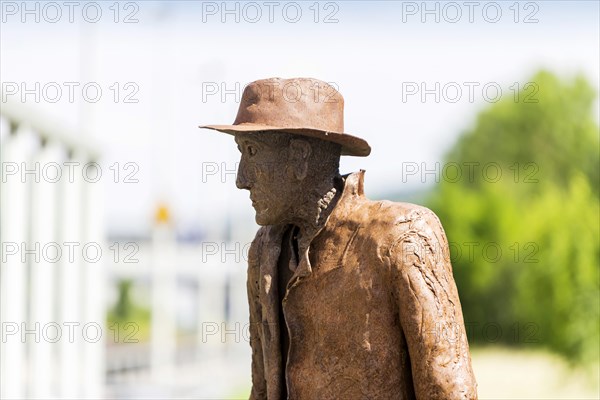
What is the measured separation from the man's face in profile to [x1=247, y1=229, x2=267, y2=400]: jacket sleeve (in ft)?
1.02

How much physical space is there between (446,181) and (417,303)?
28.2 m

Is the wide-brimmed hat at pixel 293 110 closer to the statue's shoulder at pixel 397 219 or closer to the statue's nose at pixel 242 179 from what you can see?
the statue's nose at pixel 242 179

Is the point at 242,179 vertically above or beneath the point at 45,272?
above

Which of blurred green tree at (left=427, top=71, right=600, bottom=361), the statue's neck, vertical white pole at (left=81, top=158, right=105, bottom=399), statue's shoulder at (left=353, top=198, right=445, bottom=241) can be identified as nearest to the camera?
statue's shoulder at (left=353, top=198, right=445, bottom=241)

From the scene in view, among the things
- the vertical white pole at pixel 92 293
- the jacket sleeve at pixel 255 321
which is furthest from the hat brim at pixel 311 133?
the vertical white pole at pixel 92 293

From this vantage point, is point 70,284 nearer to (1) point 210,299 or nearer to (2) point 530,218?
(1) point 210,299

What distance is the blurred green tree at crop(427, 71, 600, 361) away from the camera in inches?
709

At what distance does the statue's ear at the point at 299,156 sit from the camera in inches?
152

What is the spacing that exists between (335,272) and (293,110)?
0.62m

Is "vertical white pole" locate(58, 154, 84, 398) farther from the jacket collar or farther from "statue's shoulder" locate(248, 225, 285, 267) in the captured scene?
the jacket collar

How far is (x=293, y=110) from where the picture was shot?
383cm

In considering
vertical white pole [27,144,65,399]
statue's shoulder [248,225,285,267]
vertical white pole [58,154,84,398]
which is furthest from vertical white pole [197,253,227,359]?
statue's shoulder [248,225,285,267]

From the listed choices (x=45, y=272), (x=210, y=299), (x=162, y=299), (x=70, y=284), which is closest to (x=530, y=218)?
(x=210, y=299)

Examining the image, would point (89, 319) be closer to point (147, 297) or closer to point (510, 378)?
point (510, 378)
